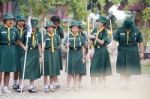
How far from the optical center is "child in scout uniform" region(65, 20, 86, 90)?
1358cm

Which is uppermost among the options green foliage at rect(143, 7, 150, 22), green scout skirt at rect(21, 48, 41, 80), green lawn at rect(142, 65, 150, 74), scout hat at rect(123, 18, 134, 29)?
green foliage at rect(143, 7, 150, 22)

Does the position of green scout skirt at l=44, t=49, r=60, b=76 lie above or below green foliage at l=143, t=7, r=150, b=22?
below

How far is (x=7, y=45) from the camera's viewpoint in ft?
42.8

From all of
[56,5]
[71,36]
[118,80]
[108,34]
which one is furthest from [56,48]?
[56,5]

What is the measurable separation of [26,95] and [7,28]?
1659mm

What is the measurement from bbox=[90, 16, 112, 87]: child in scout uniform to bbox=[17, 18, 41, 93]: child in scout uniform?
139cm

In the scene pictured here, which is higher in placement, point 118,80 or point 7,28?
point 7,28

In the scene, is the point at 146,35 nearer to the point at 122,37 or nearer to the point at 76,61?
the point at 122,37

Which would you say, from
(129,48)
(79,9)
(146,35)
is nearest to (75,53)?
(129,48)

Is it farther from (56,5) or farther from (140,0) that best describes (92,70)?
(140,0)

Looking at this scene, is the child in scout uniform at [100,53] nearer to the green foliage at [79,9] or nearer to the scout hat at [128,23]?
the scout hat at [128,23]

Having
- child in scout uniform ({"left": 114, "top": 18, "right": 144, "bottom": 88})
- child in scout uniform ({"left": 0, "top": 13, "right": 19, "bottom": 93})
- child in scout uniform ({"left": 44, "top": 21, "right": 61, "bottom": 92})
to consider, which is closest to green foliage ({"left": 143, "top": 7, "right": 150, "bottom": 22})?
child in scout uniform ({"left": 114, "top": 18, "right": 144, "bottom": 88})

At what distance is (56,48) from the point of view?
13594mm

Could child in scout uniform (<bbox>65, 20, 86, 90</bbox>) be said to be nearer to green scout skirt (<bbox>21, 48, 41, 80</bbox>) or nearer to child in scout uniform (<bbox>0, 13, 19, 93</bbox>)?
green scout skirt (<bbox>21, 48, 41, 80</bbox>)
